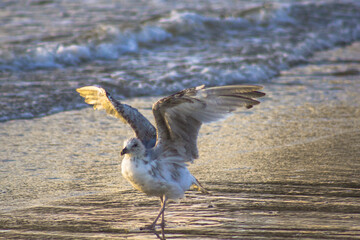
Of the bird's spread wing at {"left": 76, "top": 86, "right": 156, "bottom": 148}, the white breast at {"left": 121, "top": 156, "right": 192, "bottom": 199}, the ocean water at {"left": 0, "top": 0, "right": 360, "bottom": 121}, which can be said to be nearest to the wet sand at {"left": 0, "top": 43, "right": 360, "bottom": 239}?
the white breast at {"left": 121, "top": 156, "right": 192, "bottom": 199}

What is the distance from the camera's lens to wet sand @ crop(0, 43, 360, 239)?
4449mm

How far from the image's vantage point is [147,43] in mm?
13281

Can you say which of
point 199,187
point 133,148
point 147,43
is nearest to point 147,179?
point 133,148

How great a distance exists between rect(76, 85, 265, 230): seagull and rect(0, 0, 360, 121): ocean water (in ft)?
11.0

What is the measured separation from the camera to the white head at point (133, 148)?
4573mm

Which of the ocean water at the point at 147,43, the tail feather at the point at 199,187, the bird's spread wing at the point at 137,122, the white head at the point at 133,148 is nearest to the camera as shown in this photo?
the white head at the point at 133,148

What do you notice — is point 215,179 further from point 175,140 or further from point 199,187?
point 175,140

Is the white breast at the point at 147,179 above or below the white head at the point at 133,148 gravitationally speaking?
below

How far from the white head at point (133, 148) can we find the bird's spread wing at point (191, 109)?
288 millimetres

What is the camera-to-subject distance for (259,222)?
14.8 feet

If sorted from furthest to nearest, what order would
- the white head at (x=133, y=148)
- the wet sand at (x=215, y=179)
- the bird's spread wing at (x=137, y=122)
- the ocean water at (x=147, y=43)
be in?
the ocean water at (x=147, y=43) < the bird's spread wing at (x=137, y=122) < the white head at (x=133, y=148) < the wet sand at (x=215, y=179)

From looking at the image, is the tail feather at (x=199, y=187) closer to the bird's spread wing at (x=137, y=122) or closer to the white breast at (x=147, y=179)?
the white breast at (x=147, y=179)

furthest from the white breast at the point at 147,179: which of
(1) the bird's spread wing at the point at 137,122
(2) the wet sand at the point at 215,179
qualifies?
(1) the bird's spread wing at the point at 137,122

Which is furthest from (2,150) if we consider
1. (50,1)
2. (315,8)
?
(315,8)
